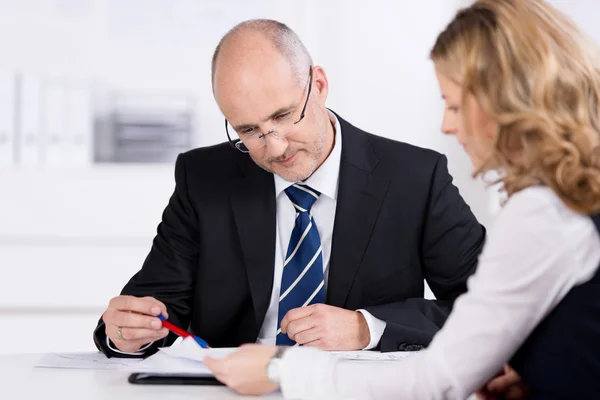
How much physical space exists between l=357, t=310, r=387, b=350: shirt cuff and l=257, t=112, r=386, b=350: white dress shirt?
21 cm

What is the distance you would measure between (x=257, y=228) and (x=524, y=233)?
99cm

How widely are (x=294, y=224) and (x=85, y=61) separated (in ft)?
7.50

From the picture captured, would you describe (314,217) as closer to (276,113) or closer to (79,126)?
(276,113)

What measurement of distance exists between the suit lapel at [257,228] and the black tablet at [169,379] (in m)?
0.51

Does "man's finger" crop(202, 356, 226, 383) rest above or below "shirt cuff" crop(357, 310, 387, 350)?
above

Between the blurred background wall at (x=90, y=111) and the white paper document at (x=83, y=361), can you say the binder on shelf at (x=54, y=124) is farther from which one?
Answer: the white paper document at (x=83, y=361)

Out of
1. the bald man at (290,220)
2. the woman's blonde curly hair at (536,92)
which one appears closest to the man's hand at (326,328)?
the bald man at (290,220)

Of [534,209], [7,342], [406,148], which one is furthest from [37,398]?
[7,342]

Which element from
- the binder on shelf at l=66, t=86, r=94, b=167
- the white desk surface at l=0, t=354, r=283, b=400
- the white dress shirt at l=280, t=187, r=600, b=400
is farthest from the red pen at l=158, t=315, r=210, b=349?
the binder on shelf at l=66, t=86, r=94, b=167

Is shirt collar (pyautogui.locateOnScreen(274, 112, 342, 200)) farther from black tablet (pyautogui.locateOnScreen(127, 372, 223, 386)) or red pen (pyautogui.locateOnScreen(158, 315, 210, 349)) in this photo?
black tablet (pyautogui.locateOnScreen(127, 372, 223, 386))

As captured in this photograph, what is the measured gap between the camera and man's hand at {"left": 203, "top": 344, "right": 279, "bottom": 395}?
4.47ft

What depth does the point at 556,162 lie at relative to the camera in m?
1.20

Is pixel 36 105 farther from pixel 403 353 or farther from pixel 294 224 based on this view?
pixel 403 353

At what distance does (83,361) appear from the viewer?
5.65ft
